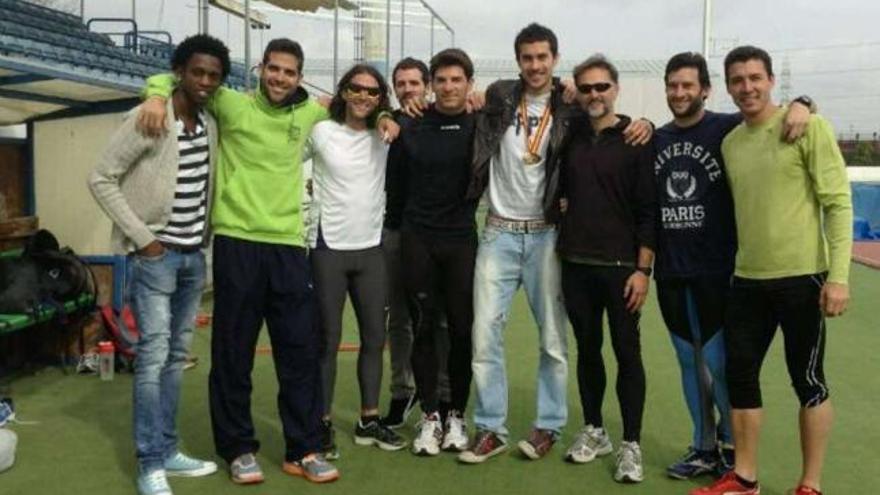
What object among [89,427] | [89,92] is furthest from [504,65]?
[89,427]

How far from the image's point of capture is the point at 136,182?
13.0ft

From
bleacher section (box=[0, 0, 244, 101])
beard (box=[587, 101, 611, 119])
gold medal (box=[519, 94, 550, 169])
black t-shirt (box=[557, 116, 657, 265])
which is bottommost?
black t-shirt (box=[557, 116, 657, 265])

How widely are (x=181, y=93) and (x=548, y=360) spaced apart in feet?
6.73

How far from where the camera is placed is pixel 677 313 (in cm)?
425

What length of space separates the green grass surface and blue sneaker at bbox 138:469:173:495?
11cm

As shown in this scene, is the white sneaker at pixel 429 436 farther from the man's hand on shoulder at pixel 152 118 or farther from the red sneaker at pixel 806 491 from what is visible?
the man's hand on shoulder at pixel 152 118

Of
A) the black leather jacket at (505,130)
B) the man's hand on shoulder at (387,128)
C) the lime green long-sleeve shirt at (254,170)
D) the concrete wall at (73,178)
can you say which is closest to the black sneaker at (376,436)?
the lime green long-sleeve shirt at (254,170)

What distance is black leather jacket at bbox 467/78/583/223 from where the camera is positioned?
4.36 metres

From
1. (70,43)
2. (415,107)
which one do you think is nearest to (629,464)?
(415,107)

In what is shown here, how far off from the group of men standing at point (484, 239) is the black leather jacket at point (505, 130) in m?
0.01

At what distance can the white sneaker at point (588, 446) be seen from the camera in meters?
4.54

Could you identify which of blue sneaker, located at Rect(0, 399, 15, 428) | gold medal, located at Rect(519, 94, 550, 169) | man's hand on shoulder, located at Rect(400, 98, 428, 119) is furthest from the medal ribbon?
blue sneaker, located at Rect(0, 399, 15, 428)

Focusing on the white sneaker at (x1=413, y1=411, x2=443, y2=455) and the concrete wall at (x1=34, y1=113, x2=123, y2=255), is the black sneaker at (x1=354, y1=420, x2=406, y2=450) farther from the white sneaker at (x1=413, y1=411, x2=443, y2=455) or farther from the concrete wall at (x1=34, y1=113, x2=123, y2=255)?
the concrete wall at (x1=34, y1=113, x2=123, y2=255)

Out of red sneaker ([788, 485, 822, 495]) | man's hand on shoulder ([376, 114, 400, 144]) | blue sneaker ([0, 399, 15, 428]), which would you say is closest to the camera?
red sneaker ([788, 485, 822, 495])
